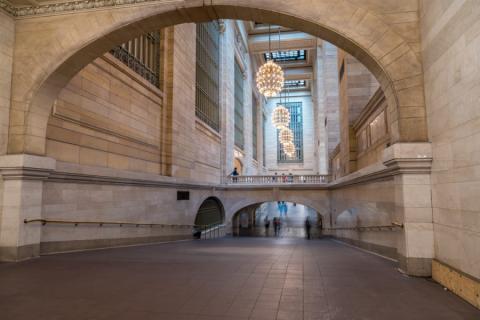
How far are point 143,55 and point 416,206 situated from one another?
1055cm

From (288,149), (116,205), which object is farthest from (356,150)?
(288,149)

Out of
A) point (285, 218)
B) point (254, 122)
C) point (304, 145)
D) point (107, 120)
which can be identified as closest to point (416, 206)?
point (107, 120)

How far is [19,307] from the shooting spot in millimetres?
3322

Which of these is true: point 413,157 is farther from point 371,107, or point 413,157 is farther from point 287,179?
point 287,179

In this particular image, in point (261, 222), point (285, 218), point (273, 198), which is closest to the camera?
point (273, 198)

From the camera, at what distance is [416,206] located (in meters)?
4.50

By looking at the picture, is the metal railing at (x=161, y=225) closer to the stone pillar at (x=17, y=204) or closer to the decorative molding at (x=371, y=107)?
the stone pillar at (x=17, y=204)

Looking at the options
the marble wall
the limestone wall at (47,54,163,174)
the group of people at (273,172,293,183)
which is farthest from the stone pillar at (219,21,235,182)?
the marble wall

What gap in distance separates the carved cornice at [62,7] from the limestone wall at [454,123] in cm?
439

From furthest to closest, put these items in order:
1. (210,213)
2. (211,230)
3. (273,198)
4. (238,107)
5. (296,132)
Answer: (296,132)
(238,107)
(273,198)
(210,213)
(211,230)

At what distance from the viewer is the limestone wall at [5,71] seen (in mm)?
5824

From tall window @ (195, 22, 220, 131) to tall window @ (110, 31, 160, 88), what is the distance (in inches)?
201

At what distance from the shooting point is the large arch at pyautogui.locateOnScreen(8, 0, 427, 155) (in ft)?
15.5

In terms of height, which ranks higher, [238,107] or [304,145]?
[238,107]
